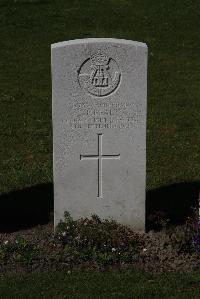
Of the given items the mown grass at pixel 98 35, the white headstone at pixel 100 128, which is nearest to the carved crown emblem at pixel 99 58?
the white headstone at pixel 100 128

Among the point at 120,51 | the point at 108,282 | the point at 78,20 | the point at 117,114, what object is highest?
the point at 78,20

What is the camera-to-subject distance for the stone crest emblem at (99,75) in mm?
7379

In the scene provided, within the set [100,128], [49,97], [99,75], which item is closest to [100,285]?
[100,128]

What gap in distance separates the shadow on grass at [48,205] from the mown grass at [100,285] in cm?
105

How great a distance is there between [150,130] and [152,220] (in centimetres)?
369

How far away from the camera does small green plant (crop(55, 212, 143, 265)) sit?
7.21m

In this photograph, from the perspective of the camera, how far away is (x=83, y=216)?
307 inches

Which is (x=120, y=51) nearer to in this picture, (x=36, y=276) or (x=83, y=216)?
(x=83, y=216)

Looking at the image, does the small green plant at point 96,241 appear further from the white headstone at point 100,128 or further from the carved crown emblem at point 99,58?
the carved crown emblem at point 99,58

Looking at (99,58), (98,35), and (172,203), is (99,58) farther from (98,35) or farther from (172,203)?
(98,35)

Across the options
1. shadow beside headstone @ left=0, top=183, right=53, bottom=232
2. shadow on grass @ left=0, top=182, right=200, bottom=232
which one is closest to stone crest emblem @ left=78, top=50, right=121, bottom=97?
shadow on grass @ left=0, top=182, right=200, bottom=232

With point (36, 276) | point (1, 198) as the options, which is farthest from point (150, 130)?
point (36, 276)

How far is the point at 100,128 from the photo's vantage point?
7.55 m

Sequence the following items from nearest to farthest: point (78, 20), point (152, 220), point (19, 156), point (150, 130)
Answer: point (152, 220) → point (19, 156) → point (150, 130) → point (78, 20)
